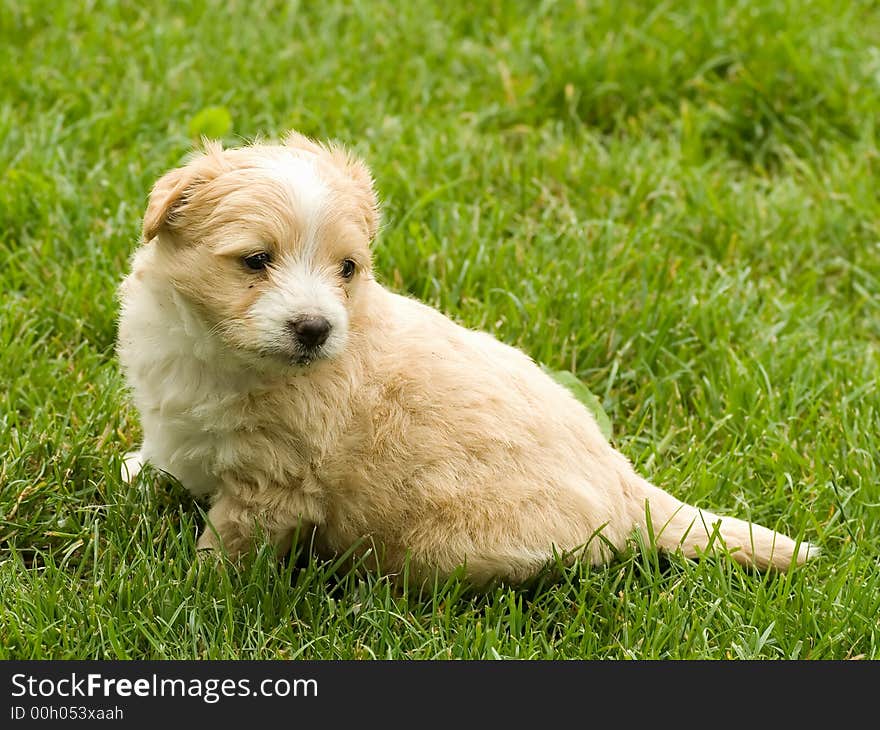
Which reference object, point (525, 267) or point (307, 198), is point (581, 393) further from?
point (307, 198)

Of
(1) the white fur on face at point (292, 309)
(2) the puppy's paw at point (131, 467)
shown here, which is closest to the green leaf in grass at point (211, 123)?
(2) the puppy's paw at point (131, 467)

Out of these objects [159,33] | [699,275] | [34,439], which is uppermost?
[159,33]

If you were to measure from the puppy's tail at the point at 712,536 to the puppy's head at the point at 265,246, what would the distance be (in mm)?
1171

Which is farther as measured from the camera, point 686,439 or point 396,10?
point 396,10

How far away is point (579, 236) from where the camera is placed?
544 cm

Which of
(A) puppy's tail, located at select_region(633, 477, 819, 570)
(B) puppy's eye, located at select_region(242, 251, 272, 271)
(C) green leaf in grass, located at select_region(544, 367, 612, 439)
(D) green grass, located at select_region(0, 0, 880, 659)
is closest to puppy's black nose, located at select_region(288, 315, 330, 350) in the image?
(B) puppy's eye, located at select_region(242, 251, 272, 271)

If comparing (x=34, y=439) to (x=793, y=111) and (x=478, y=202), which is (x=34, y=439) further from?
(x=793, y=111)

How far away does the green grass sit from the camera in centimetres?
362

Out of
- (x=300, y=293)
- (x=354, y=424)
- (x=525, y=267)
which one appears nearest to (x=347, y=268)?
(x=300, y=293)

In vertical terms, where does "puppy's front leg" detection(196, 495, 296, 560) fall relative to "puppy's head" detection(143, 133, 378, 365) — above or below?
below

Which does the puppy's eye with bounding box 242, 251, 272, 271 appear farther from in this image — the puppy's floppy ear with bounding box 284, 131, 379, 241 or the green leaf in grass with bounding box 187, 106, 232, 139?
the green leaf in grass with bounding box 187, 106, 232, 139

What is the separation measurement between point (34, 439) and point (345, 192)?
151 cm

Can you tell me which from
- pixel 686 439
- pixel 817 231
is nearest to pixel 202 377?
pixel 686 439

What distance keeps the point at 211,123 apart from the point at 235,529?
9.02ft
